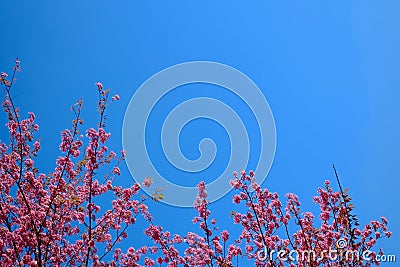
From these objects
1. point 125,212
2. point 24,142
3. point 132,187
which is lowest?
point 125,212

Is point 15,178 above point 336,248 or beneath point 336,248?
above

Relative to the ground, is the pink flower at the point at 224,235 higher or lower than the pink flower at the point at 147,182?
lower

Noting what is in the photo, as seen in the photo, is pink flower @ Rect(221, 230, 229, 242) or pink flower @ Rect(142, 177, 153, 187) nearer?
pink flower @ Rect(142, 177, 153, 187)

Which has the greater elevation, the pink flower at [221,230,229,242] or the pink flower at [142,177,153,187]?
the pink flower at [142,177,153,187]

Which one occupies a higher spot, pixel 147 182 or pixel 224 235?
pixel 147 182

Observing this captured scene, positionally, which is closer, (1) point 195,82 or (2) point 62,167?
(2) point 62,167

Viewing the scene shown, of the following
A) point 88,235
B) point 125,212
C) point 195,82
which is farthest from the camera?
point 195,82

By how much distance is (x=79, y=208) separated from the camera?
6.65 metres

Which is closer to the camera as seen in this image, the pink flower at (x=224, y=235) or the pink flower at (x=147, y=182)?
the pink flower at (x=147, y=182)

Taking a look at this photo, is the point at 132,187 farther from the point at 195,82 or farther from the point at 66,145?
the point at 195,82

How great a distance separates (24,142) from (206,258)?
4.10 meters

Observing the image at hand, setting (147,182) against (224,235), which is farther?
(224,235)

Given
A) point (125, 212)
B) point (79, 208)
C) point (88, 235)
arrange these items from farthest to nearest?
1. point (125, 212)
2. point (79, 208)
3. point (88, 235)

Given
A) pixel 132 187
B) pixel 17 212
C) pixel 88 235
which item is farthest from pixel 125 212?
pixel 17 212
